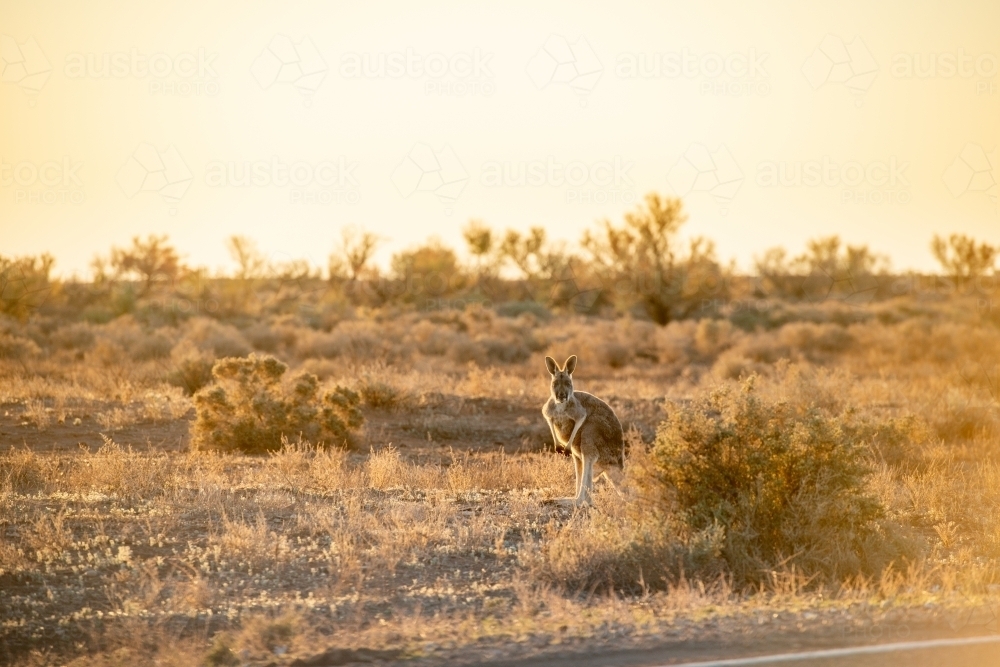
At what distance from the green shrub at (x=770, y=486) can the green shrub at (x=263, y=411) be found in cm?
819

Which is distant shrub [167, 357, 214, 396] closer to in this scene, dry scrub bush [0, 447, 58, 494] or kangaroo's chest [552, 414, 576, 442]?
dry scrub bush [0, 447, 58, 494]

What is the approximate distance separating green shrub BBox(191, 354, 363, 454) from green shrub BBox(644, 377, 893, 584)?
8188 mm

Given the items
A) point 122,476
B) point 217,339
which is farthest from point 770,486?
point 217,339

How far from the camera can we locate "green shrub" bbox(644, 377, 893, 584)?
31.7ft

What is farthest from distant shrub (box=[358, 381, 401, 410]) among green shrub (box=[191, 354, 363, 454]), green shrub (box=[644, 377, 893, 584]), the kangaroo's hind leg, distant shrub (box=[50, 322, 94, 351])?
distant shrub (box=[50, 322, 94, 351])

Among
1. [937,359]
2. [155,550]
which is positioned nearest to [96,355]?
[155,550]

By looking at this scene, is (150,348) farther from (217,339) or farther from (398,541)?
(398,541)

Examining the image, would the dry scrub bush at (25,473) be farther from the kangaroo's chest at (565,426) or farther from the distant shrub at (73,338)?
the distant shrub at (73,338)

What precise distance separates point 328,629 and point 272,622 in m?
0.44

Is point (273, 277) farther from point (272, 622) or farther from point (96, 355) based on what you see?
point (272, 622)

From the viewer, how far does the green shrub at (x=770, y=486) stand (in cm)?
966

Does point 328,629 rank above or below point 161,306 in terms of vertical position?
below

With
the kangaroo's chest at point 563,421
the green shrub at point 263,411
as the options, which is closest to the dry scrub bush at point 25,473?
the green shrub at point 263,411

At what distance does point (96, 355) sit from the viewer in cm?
3039
